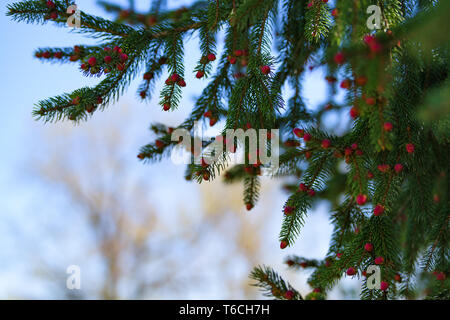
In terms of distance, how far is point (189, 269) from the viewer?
4.71m

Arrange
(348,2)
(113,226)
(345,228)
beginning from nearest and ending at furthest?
(348,2) < (345,228) < (113,226)

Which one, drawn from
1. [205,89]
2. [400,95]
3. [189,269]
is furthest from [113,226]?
[400,95]

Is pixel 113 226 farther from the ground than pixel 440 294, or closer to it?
farther from the ground

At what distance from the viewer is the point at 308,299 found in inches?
28.8

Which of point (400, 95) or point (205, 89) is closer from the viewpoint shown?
point (400, 95)

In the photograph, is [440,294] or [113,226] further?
[113,226]

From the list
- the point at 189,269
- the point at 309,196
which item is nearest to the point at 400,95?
the point at 309,196

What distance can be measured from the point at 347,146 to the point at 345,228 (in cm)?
28

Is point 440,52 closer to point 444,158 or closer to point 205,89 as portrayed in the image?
point 444,158
